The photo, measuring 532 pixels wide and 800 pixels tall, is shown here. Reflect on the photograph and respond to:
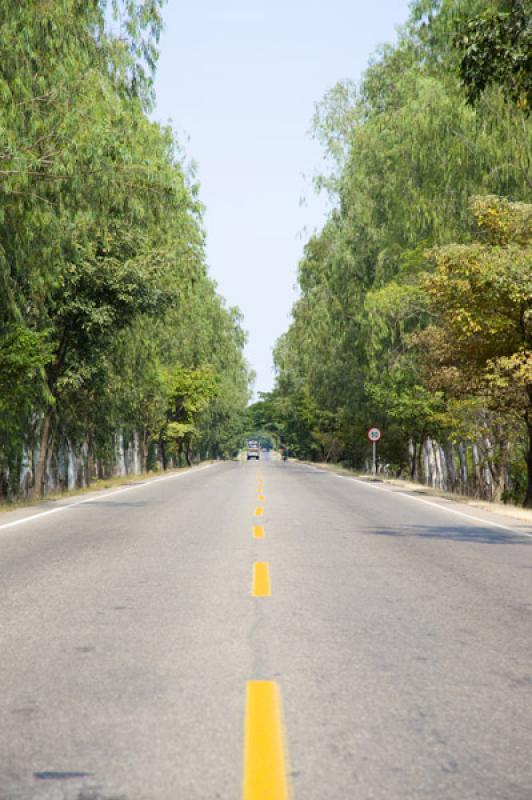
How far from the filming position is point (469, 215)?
84.5ft

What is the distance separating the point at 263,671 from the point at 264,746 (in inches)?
50.9

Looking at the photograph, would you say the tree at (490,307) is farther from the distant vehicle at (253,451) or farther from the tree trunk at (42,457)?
the distant vehicle at (253,451)

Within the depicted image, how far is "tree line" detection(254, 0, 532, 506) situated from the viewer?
20.9 m

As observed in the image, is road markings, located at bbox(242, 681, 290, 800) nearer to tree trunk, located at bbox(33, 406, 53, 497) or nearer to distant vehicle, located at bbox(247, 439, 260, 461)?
tree trunk, located at bbox(33, 406, 53, 497)

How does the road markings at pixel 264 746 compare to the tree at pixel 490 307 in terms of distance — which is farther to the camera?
the tree at pixel 490 307

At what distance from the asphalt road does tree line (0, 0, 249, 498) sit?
625 cm

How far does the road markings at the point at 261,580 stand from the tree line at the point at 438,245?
20.0ft

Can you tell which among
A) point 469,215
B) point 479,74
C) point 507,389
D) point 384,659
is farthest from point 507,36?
point 469,215

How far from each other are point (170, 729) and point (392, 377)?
32.5m

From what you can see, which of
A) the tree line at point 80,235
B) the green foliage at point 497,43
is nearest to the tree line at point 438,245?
the green foliage at point 497,43

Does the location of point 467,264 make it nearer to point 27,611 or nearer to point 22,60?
point 22,60

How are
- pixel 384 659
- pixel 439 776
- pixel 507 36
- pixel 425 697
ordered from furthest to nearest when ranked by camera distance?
pixel 507 36 → pixel 384 659 → pixel 425 697 → pixel 439 776

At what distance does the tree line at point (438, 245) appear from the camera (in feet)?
68.5

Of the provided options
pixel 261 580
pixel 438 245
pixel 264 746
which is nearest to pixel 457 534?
pixel 261 580
